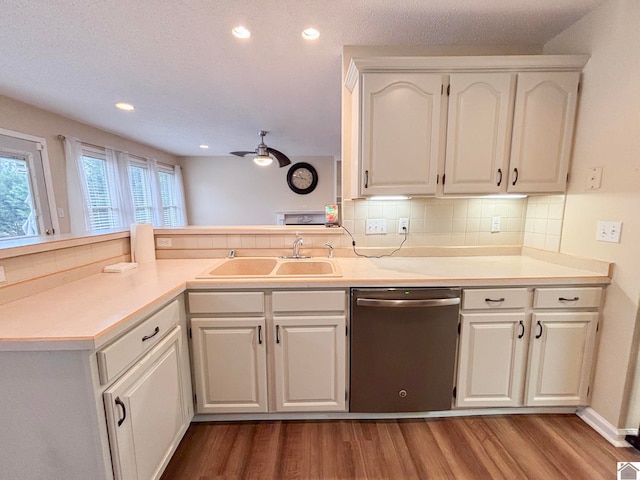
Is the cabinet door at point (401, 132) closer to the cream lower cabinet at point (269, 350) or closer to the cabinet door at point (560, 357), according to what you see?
the cream lower cabinet at point (269, 350)

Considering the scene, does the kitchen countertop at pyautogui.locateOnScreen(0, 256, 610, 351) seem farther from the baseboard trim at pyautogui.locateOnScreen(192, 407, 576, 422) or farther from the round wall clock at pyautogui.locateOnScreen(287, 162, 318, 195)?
the round wall clock at pyautogui.locateOnScreen(287, 162, 318, 195)

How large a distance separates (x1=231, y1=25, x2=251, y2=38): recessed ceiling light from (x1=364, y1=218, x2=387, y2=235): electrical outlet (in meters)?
1.45

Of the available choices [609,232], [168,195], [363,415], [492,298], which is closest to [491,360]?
[492,298]

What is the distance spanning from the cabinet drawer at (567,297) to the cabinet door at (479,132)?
26.1 inches

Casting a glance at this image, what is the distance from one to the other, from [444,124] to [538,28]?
2.89ft

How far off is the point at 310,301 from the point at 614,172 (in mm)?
1793

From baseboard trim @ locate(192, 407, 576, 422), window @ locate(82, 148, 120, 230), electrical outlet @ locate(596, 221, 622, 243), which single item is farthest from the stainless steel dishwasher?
window @ locate(82, 148, 120, 230)

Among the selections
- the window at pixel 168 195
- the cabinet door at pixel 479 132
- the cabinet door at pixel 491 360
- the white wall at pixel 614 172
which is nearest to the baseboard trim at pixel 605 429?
the white wall at pixel 614 172

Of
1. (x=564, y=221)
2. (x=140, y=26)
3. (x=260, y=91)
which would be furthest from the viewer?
(x=260, y=91)

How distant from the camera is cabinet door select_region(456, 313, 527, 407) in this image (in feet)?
5.15

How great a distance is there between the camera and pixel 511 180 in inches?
68.5

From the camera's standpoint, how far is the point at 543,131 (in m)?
1.70

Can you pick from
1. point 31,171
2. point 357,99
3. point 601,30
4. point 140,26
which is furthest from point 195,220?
point 601,30

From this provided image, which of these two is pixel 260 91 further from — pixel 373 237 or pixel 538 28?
pixel 538 28
